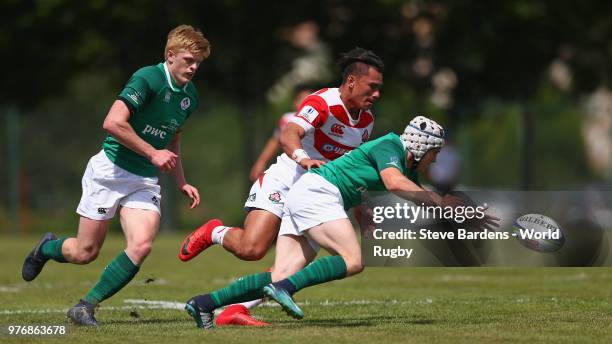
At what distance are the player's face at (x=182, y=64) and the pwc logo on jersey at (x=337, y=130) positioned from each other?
1159mm

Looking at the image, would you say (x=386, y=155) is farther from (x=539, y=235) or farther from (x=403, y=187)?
(x=539, y=235)

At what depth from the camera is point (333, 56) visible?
94.4ft

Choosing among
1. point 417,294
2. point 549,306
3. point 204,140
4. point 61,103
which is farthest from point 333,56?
point 549,306

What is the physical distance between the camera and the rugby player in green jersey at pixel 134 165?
9.05 metres

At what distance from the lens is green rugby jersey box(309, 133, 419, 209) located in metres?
8.52

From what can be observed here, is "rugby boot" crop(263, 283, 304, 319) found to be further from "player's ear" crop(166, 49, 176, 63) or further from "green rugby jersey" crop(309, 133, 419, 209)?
"player's ear" crop(166, 49, 176, 63)

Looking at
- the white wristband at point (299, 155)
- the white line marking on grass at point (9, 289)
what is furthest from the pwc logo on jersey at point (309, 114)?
the white line marking on grass at point (9, 289)

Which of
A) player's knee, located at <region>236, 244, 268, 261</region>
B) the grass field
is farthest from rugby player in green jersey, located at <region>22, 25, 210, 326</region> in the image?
player's knee, located at <region>236, 244, 268, 261</region>

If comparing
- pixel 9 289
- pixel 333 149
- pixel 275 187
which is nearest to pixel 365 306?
pixel 333 149

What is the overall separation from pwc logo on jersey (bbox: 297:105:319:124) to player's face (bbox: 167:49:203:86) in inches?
35.6

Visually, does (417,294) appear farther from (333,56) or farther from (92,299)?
(333,56)

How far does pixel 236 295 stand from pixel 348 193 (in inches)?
40.4

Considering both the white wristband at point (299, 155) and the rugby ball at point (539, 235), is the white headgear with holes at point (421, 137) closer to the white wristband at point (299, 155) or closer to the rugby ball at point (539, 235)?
the white wristband at point (299, 155)

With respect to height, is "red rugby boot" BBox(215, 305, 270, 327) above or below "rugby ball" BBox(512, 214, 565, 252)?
below
